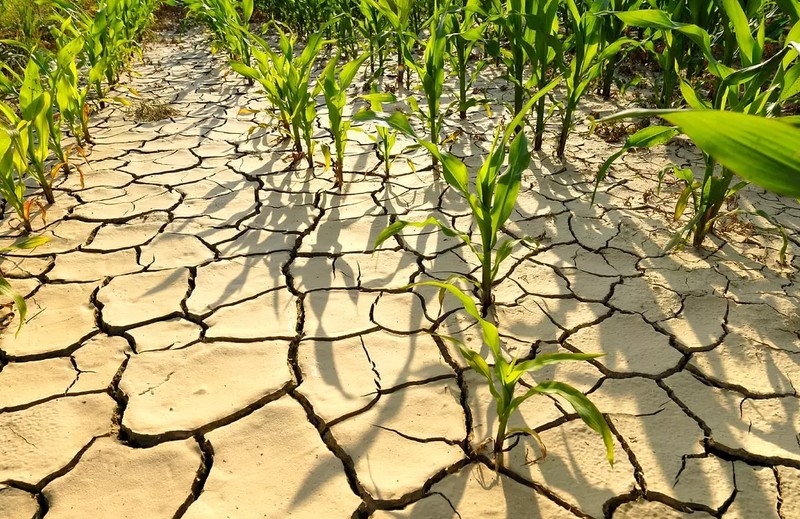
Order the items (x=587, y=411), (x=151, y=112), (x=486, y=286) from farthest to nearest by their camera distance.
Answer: (x=151, y=112) < (x=486, y=286) < (x=587, y=411)

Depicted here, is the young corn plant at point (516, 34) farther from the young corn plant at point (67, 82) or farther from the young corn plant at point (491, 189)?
the young corn plant at point (67, 82)

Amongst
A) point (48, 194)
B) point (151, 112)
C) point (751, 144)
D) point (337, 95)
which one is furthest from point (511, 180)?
point (151, 112)

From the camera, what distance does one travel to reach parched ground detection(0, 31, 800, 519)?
113 cm

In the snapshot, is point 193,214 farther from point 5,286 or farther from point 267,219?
point 5,286

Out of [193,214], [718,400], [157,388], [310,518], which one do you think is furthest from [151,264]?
[718,400]

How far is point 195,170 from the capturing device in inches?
106

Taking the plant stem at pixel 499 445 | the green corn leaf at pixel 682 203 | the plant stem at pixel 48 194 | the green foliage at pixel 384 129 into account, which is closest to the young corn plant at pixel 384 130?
the green foliage at pixel 384 129

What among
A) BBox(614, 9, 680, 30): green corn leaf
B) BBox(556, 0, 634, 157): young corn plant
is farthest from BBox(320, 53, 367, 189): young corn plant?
BBox(614, 9, 680, 30): green corn leaf

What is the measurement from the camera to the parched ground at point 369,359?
113 centimetres

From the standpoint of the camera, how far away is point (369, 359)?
148 cm

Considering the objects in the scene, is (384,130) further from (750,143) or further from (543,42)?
(750,143)

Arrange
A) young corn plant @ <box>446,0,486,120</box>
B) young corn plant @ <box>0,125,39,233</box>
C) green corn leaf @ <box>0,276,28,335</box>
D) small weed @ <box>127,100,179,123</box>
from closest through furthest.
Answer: green corn leaf @ <box>0,276,28,335</box>
young corn plant @ <box>0,125,39,233</box>
young corn plant @ <box>446,0,486,120</box>
small weed @ <box>127,100,179,123</box>

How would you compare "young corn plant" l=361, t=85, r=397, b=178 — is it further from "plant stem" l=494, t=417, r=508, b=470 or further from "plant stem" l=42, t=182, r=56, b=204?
"plant stem" l=42, t=182, r=56, b=204

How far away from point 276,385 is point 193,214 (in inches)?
45.6
